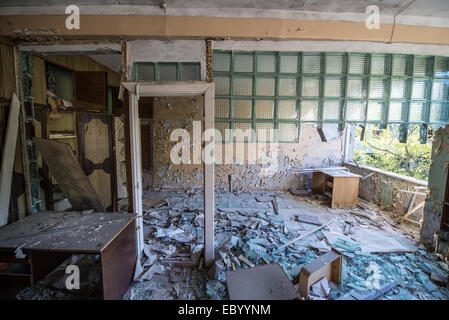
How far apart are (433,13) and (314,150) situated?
13.4ft

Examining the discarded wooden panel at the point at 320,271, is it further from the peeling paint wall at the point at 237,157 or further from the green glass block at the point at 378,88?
the peeling paint wall at the point at 237,157

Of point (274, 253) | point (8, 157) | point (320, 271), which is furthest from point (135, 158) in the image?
point (320, 271)

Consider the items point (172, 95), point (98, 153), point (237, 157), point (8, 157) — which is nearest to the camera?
point (8, 157)

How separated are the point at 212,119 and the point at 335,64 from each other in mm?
2014

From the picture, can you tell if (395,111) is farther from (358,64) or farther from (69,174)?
(69,174)

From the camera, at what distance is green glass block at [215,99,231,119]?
3.17 metres

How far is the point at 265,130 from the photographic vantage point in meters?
3.57

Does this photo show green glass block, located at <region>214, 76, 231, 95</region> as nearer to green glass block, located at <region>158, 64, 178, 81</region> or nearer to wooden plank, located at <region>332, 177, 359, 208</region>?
green glass block, located at <region>158, 64, 178, 81</region>

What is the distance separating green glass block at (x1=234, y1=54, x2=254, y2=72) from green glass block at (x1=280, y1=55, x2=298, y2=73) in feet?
1.49

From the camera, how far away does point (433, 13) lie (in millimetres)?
2750

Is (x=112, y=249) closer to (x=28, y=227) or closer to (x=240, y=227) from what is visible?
(x=28, y=227)

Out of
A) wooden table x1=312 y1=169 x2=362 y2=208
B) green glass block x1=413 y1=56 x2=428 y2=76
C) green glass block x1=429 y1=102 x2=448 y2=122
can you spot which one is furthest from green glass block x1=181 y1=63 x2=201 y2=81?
wooden table x1=312 y1=169 x2=362 y2=208

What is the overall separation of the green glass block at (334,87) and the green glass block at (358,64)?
0.21 meters

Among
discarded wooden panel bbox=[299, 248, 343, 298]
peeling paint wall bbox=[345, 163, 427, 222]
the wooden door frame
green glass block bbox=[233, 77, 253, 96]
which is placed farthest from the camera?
peeling paint wall bbox=[345, 163, 427, 222]
